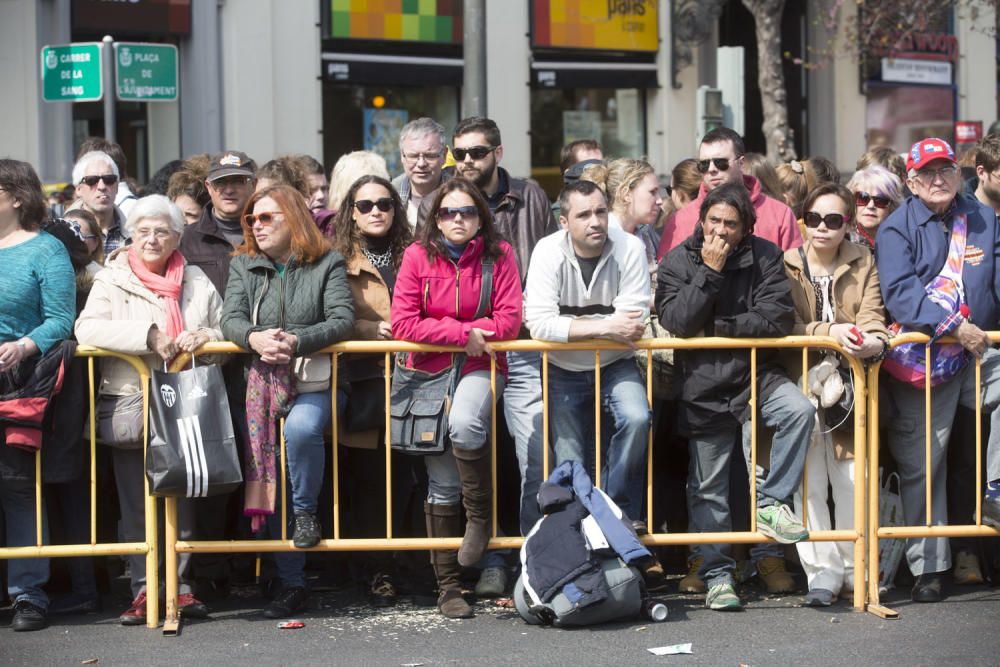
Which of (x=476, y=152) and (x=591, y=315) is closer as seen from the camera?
(x=591, y=315)

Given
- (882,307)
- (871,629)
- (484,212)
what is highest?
(484,212)

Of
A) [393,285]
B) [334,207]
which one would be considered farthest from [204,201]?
[393,285]

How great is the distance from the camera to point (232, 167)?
7875mm

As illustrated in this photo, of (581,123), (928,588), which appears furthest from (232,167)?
(581,123)

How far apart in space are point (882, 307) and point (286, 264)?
9.31 ft

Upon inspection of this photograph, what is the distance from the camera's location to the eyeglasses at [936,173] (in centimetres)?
720

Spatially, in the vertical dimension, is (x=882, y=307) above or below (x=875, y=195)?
below

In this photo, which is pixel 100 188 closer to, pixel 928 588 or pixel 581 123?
pixel 928 588

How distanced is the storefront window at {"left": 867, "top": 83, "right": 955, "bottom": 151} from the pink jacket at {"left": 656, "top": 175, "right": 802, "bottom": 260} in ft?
51.8

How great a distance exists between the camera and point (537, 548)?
667cm

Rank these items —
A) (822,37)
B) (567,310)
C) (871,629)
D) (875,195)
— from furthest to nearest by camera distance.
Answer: (822,37) < (875,195) < (567,310) < (871,629)

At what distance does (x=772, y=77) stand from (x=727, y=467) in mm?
13876

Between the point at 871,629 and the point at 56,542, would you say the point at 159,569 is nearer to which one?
the point at 56,542

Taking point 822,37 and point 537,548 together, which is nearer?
point 537,548
